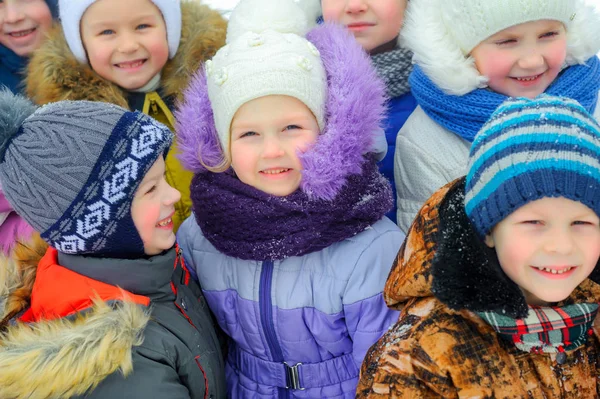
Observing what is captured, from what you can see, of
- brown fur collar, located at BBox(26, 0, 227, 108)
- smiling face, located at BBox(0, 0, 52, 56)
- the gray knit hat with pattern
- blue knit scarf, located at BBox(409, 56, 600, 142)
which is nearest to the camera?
the gray knit hat with pattern

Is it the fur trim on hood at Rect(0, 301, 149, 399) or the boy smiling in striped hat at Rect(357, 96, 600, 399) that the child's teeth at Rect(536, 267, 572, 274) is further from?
the fur trim on hood at Rect(0, 301, 149, 399)

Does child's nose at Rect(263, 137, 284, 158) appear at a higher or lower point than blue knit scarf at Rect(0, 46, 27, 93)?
lower

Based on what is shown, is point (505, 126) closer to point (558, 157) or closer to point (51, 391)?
point (558, 157)

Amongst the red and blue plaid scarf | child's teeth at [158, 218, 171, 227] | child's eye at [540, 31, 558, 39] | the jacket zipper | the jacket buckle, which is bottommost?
the jacket buckle

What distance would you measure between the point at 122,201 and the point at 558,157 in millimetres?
1005

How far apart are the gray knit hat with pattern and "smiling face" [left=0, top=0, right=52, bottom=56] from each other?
1329 millimetres

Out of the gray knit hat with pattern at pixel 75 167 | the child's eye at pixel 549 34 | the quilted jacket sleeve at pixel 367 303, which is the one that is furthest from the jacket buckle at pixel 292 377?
the child's eye at pixel 549 34

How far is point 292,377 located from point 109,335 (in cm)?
59

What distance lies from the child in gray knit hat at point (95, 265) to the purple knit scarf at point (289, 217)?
6.6 inches

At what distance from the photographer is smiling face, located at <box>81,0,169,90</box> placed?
2.19 m

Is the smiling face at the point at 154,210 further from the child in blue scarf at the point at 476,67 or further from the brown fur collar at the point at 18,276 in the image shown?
the child in blue scarf at the point at 476,67

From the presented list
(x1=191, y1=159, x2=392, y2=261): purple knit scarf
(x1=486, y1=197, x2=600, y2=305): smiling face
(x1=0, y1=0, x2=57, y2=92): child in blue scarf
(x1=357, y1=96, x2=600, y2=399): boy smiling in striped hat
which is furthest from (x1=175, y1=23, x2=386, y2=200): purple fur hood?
(x1=0, y1=0, x2=57, y2=92): child in blue scarf

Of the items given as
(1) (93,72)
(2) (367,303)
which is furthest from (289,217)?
(1) (93,72)

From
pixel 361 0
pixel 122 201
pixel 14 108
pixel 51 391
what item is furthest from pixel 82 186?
pixel 361 0
